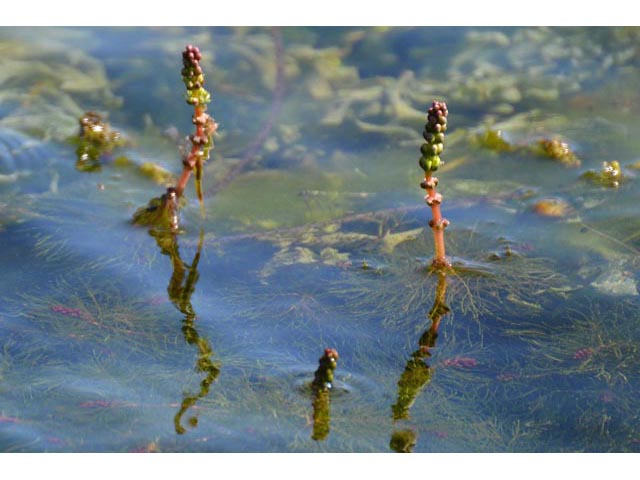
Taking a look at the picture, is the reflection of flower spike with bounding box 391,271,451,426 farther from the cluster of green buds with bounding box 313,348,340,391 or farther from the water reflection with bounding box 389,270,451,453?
the cluster of green buds with bounding box 313,348,340,391

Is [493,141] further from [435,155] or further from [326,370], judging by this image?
[326,370]

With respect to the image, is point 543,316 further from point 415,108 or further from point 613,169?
point 415,108

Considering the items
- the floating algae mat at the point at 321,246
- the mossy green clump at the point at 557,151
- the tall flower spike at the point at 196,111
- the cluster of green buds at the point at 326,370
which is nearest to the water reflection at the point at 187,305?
the floating algae mat at the point at 321,246

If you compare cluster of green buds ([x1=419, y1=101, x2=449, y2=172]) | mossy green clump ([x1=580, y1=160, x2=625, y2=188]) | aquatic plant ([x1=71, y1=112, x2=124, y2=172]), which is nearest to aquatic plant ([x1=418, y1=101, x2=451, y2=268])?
cluster of green buds ([x1=419, y1=101, x2=449, y2=172])

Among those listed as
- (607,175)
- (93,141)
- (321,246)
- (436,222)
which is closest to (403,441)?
(436,222)

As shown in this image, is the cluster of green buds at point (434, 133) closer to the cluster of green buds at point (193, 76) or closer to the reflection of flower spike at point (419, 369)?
the reflection of flower spike at point (419, 369)
